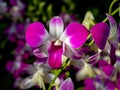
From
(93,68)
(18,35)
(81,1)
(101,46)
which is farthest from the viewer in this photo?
(81,1)

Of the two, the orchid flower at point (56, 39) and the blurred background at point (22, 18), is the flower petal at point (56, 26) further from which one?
the blurred background at point (22, 18)

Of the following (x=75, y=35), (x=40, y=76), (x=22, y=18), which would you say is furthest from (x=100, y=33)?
(x=22, y=18)

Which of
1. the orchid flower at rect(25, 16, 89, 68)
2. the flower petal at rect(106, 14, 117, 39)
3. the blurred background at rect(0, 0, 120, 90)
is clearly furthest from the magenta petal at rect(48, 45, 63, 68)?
the blurred background at rect(0, 0, 120, 90)

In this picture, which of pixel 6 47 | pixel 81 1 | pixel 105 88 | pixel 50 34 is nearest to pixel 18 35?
pixel 6 47

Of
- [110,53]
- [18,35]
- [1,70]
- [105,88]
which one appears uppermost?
[110,53]

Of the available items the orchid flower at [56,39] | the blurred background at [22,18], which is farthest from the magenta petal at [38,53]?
the blurred background at [22,18]

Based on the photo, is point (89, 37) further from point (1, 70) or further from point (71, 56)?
point (1, 70)

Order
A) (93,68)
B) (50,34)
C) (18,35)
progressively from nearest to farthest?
(50,34)
(93,68)
(18,35)
